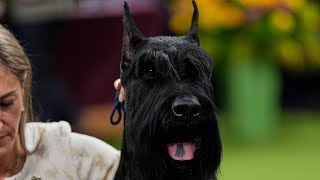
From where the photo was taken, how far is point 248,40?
9.41m

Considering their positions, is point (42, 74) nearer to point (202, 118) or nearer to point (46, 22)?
point (46, 22)

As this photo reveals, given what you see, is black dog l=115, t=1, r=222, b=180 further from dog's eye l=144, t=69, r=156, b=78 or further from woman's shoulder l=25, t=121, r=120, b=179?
woman's shoulder l=25, t=121, r=120, b=179

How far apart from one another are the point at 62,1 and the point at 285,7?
1833 millimetres

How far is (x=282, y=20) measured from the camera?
363 inches

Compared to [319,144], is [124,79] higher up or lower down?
higher up

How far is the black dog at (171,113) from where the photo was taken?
3.74 meters

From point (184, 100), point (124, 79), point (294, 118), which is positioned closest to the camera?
point (184, 100)

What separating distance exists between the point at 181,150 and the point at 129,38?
0.53 m

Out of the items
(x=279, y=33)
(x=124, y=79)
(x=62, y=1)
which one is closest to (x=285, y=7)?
(x=279, y=33)

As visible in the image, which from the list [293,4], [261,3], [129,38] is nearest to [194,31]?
[129,38]

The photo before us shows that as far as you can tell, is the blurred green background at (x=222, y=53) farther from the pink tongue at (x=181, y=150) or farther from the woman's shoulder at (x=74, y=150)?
the pink tongue at (x=181, y=150)

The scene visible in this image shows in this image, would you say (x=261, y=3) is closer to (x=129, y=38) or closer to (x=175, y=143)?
(x=129, y=38)

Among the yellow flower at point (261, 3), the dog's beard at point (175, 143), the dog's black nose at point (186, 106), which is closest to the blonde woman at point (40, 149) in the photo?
the dog's beard at point (175, 143)

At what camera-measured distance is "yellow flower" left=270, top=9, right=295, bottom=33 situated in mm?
9125
